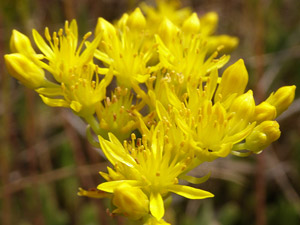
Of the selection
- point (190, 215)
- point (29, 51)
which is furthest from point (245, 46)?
point (29, 51)

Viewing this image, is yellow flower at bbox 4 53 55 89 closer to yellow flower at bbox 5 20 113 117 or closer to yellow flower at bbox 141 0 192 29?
yellow flower at bbox 5 20 113 117

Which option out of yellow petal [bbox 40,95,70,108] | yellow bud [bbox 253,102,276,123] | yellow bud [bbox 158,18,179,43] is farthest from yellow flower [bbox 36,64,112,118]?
yellow bud [bbox 253,102,276,123]

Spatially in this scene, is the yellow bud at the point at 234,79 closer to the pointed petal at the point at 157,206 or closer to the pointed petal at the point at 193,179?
the pointed petal at the point at 193,179

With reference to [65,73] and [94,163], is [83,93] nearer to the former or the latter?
[65,73]

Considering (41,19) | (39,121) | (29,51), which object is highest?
(41,19)

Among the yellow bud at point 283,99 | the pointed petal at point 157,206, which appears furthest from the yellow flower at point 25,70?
the yellow bud at point 283,99

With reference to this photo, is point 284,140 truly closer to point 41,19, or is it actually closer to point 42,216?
point 42,216
